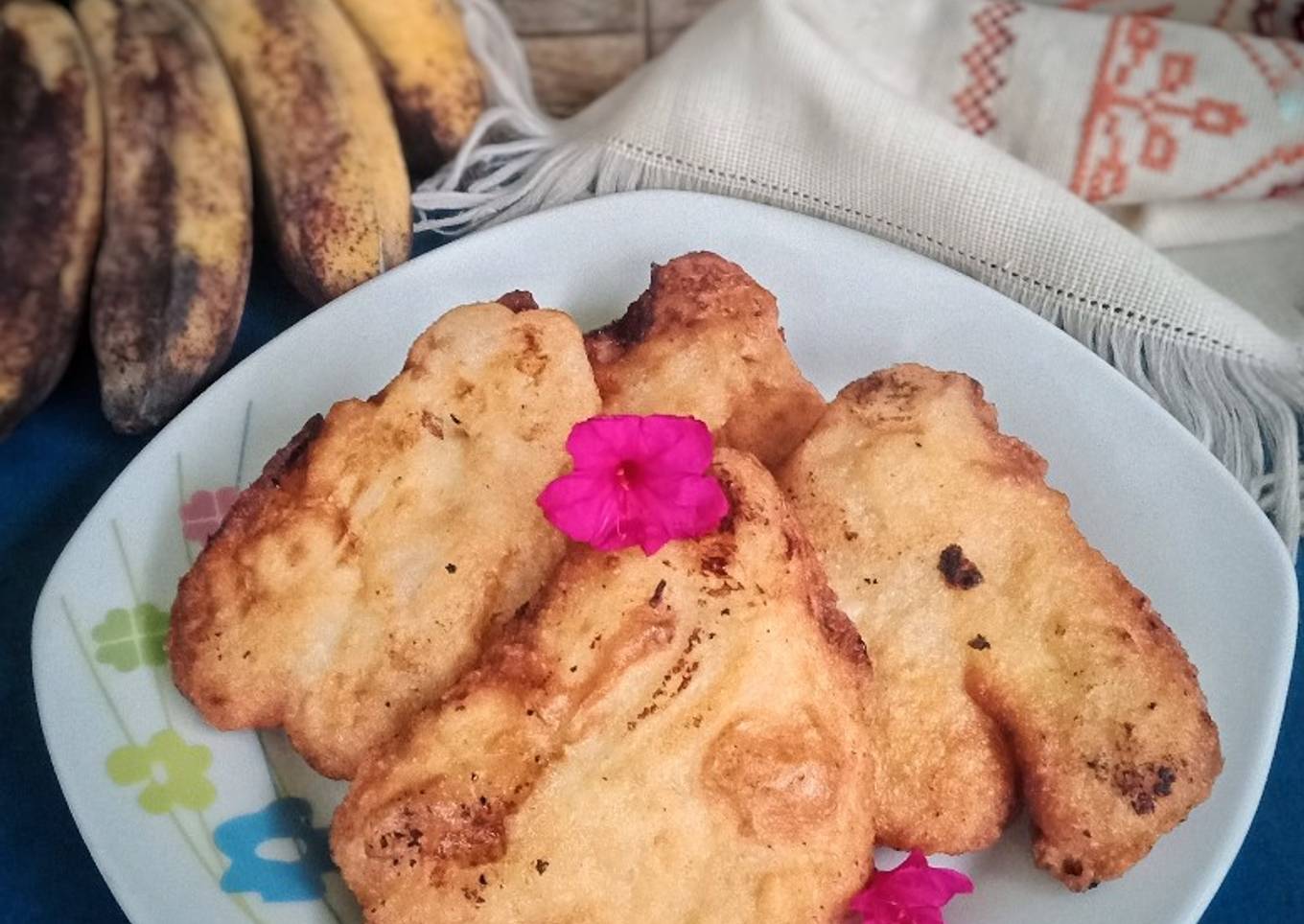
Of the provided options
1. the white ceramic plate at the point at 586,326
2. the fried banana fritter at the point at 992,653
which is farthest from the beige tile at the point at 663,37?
the fried banana fritter at the point at 992,653

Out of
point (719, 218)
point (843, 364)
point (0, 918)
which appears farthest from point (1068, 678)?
point (0, 918)

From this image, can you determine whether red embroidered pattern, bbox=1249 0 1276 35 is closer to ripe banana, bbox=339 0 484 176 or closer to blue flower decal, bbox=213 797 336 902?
ripe banana, bbox=339 0 484 176

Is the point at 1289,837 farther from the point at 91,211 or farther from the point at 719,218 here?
the point at 91,211

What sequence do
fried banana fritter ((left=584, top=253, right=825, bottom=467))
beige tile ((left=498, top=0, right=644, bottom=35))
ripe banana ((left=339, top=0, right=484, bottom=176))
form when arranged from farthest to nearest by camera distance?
beige tile ((left=498, top=0, right=644, bottom=35)) < ripe banana ((left=339, top=0, right=484, bottom=176)) < fried banana fritter ((left=584, top=253, right=825, bottom=467))

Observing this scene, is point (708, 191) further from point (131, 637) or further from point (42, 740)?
point (42, 740)

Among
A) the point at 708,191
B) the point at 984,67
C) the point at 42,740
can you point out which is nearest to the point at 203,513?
the point at 42,740

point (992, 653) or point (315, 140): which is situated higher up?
point (315, 140)

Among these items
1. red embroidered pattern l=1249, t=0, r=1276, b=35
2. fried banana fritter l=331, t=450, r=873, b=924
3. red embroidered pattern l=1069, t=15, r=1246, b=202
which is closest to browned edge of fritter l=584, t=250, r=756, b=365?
fried banana fritter l=331, t=450, r=873, b=924
